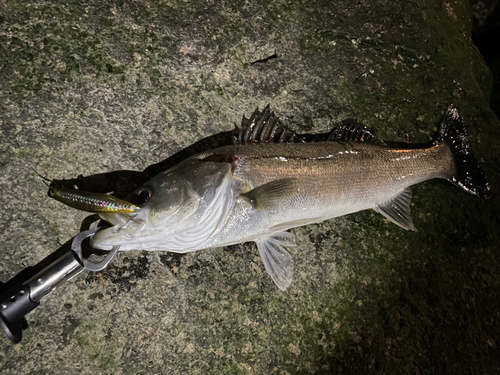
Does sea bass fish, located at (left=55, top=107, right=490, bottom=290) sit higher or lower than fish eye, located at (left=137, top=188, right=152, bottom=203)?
lower

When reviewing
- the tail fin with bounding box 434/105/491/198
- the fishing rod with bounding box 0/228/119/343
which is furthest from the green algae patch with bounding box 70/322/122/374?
the tail fin with bounding box 434/105/491/198

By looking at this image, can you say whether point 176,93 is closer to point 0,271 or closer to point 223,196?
point 223,196

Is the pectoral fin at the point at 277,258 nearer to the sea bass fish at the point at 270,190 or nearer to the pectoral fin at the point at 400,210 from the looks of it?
the sea bass fish at the point at 270,190

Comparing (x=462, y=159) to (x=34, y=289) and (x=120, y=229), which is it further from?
(x=34, y=289)

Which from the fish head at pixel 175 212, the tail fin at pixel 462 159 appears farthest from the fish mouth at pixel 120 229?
the tail fin at pixel 462 159

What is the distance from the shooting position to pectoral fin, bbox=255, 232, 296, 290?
2.22m

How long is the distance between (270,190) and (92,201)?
107cm

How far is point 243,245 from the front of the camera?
2311mm

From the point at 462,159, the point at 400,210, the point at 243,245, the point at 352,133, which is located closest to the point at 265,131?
the point at 352,133

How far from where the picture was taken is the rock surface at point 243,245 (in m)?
2.04

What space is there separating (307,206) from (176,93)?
1301 mm

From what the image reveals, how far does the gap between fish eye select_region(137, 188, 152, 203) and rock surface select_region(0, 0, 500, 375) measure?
1.19ft

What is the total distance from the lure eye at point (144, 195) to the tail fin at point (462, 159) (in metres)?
2.53

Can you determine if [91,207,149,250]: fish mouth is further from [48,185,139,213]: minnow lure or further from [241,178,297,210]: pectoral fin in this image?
[241,178,297,210]: pectoral fin
